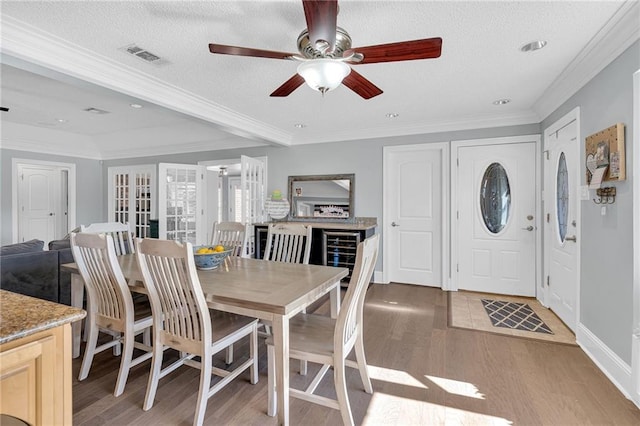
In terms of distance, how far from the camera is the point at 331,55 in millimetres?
1796

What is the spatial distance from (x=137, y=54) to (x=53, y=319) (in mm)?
2171

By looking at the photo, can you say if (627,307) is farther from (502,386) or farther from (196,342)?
(196,342)

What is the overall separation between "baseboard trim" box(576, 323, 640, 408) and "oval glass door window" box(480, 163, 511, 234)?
65.4 inches

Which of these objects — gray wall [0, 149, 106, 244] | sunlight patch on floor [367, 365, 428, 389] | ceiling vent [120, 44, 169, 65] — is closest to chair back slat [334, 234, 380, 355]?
sunlight patch on floor [367, 365, 428, 389]

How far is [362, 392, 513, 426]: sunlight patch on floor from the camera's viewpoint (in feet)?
5.71

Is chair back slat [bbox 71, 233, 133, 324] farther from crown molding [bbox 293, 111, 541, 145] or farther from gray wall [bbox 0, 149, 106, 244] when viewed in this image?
gray wall [bbox 0, 149, 106, 244]

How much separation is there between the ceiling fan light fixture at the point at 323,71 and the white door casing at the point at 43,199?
6.62 m

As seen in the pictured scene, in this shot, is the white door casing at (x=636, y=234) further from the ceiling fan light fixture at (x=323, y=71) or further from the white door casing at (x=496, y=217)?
the white door casing at (x=496, y=217)

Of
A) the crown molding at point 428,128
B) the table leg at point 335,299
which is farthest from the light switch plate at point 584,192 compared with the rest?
the table leg at point 335,299

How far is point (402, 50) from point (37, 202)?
7.45 meters

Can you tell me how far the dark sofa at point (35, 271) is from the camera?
8.73 ft

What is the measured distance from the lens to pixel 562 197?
10.6 feet

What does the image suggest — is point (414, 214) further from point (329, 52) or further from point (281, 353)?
point (281, 353)

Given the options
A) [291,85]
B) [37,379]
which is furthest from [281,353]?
[291,85]
